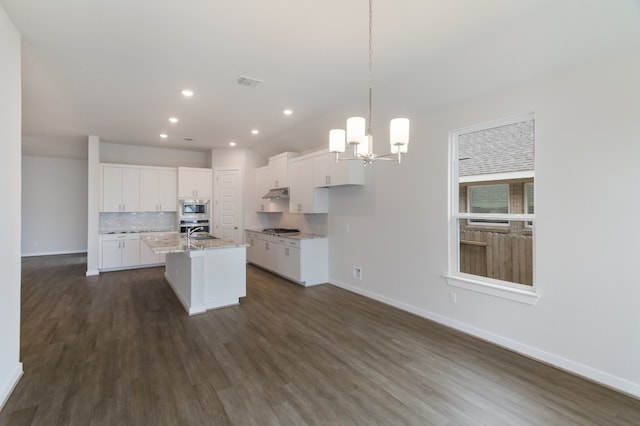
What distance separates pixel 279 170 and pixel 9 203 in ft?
15.3

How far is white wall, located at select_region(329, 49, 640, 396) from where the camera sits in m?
2.46

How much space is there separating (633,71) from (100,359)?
523 cm

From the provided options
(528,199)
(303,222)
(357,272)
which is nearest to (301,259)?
(357,272)

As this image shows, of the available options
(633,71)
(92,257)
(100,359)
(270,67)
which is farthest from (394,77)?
(92,257)

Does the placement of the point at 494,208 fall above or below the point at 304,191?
below

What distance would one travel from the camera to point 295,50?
2.97 metres

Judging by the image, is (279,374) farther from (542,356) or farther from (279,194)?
(279,194)

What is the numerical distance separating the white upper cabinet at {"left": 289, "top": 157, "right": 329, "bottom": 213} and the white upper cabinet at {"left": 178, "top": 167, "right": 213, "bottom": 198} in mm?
2540

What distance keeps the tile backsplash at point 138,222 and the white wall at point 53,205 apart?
2953mm

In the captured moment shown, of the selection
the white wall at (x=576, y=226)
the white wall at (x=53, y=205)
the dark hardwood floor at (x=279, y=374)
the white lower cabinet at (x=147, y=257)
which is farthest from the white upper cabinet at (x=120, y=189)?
the white wall at (x=576, y=226)

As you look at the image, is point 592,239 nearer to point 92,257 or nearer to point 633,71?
point 633,71

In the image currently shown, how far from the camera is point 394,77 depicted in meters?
3.49

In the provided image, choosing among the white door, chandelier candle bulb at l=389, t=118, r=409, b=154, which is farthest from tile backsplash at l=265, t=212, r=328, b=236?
chandelier candle bulb at l=389, t=118, r=409, b=154

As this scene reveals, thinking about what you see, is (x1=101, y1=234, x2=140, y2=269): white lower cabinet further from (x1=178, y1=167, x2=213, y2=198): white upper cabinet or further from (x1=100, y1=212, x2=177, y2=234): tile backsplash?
(x1=178, y1=167, x2=213, y2=198): white upper cabinet
